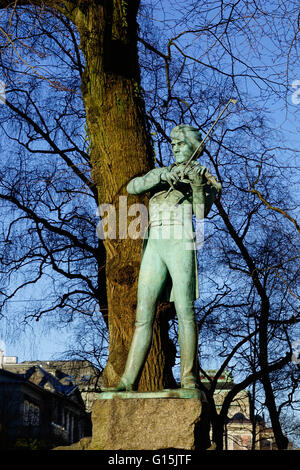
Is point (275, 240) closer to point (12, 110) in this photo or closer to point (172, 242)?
point (12, 110)

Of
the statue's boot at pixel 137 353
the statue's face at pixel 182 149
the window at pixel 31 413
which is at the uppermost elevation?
the statue's face at pixel 182 149

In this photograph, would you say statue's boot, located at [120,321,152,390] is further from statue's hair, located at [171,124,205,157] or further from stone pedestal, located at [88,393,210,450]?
statue's hair, located at [171,124,205,157]

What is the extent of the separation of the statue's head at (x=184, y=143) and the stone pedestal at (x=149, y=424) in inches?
88.2

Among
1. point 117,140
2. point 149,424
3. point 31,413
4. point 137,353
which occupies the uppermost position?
point 117,140

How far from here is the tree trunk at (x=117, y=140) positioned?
798 centimetres

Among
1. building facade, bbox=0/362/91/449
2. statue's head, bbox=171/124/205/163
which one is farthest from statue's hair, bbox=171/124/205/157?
building facade, bbox=0/362/91/449

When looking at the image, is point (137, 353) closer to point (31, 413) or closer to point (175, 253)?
point (175, 253)

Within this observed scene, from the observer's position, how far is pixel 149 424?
5.01 metres

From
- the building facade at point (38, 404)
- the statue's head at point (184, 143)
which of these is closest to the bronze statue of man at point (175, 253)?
the statue's head at point (184, 143)

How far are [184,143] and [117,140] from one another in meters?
2.95

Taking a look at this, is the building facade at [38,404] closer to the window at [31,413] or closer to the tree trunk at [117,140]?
the window at [31,413]

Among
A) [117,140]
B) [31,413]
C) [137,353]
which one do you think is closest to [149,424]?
[137,353]

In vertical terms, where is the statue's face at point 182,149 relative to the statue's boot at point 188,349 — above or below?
above
